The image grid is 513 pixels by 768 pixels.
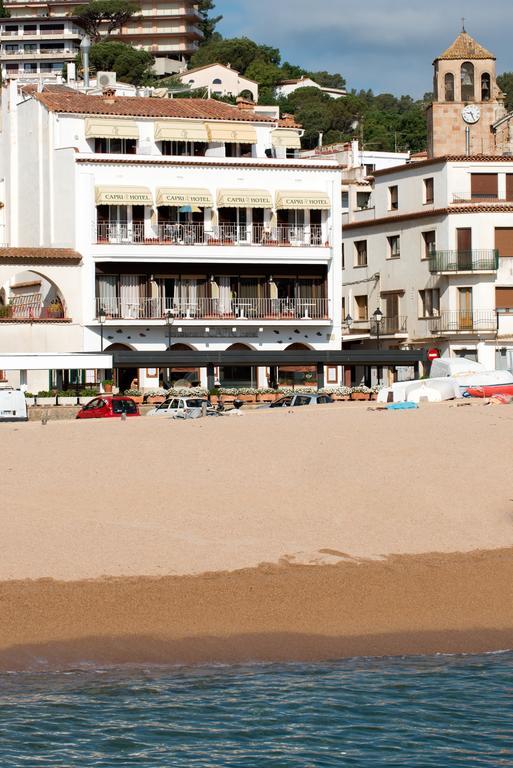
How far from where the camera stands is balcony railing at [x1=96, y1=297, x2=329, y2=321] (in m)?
59.8

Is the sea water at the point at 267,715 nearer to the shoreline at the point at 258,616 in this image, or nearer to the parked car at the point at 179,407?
the shoreline at the point at 258,616

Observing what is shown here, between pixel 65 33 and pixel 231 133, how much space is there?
307 feet

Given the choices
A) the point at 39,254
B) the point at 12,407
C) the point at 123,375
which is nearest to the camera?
the point at 12,407

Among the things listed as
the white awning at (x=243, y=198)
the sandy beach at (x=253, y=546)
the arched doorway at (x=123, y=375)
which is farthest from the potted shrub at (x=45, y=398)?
the sandy beach at (x=253, y=546)

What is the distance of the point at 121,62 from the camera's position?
431 feet

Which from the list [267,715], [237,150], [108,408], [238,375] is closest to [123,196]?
[237,150]

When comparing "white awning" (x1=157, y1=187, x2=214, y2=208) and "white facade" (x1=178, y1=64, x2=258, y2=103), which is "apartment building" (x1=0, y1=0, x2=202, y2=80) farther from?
"white awning" (x1=157, y1=187, x2=214, y2=208)

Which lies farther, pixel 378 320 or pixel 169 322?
pixel 378 320

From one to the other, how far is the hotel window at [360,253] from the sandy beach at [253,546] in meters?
41.2

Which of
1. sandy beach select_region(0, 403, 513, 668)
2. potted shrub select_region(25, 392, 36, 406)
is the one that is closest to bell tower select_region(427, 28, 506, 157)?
potted shrub select_region(25, 392, 36, 406)

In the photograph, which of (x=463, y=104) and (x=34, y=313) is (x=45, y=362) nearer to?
(x=34, y=313)

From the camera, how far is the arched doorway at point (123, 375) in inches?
2258

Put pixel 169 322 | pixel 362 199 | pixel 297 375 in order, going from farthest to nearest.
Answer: pixel 362 199, pixel 297 375, pixel 169 322

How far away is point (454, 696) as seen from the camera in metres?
16.4
